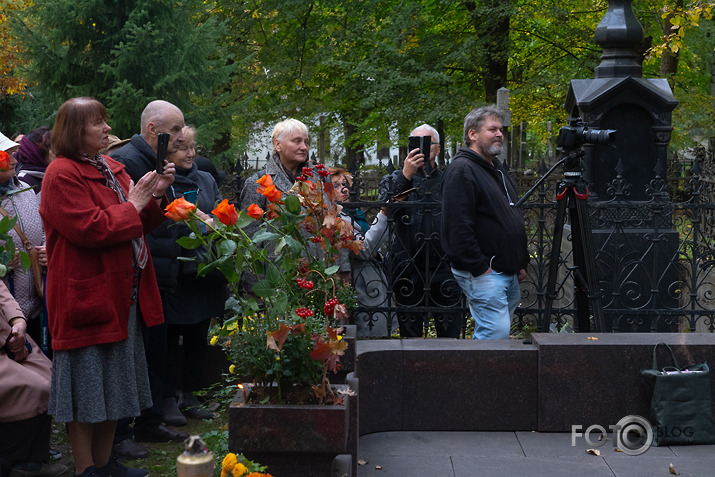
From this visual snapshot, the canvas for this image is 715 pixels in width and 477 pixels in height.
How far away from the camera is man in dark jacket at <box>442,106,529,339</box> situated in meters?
5.13

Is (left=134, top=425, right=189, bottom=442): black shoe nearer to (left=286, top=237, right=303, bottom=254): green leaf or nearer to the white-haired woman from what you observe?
the white-haired woman

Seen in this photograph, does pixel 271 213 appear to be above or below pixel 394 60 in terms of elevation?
below

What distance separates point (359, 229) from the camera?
6137 millimetres

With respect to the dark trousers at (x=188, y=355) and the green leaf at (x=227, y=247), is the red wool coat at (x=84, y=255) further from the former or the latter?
the dark trousers at (x=188, y=355)

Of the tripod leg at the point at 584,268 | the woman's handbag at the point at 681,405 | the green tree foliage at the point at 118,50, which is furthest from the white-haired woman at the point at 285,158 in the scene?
the green tree foliage at the point at 118,50

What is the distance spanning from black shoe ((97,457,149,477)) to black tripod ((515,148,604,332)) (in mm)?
2628

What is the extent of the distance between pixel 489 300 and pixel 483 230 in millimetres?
448

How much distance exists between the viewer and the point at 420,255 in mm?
6262

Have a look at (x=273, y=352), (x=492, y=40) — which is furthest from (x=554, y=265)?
Answer: (x=492, y=40)

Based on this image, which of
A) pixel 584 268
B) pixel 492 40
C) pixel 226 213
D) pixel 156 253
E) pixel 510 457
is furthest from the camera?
pixel 492 40

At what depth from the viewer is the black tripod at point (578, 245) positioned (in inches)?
208

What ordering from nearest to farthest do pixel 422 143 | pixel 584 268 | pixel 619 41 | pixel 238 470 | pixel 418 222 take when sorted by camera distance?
pixel 238 470 → pixel 584 268 → pixel 422 143 → pixel 418 222 → pixel 619 41

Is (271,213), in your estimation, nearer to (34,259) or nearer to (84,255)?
(84,255)

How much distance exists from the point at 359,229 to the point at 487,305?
1300 millimetres
